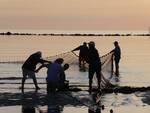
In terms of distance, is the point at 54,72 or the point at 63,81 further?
the point at 63,81

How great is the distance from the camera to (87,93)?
25.3 meters

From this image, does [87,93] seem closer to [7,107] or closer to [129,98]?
[129,98]

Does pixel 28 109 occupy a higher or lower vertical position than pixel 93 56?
lower

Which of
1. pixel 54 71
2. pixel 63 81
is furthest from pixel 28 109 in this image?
pixel 63 81

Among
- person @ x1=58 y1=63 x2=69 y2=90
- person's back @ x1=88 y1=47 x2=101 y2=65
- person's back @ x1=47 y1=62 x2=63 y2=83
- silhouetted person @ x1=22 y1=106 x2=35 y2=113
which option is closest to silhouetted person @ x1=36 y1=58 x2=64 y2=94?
person's back @ x1=47 y1=62 x2=63 y2=83

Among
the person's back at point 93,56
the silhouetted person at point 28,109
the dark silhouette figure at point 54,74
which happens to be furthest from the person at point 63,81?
the silhouetted person at point 28,109

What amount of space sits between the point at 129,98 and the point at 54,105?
14.4 feet

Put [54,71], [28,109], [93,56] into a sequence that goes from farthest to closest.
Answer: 1. [93,56]
2. [54,71]
3. [28,109]

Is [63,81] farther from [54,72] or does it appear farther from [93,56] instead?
[93,56]

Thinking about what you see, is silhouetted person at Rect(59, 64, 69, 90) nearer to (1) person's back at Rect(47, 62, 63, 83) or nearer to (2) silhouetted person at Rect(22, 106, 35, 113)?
(1) person's back at Rect(47, 62, 63, 83)

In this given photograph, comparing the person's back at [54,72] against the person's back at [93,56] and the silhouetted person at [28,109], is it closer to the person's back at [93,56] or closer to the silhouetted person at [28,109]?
the person's back at [93,56]

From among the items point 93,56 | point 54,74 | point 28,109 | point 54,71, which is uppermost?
point 93,56

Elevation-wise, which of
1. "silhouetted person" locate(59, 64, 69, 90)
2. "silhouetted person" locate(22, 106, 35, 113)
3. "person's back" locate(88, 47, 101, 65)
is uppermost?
"person's back" locate(88, 47, 101, 65)

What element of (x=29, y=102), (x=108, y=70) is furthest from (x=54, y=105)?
(x=108, y=70)
